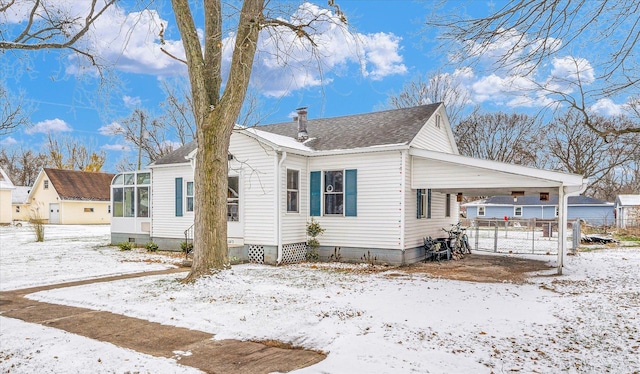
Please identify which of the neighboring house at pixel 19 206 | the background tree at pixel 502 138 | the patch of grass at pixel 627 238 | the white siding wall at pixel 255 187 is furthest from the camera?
the neighboring house at pixel 19 206

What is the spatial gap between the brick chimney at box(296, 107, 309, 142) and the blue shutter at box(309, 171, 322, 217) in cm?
209

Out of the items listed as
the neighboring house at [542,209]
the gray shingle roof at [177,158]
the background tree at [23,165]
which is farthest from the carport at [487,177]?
the background tree at [23,165]

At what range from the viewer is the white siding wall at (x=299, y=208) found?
12016 millimetres

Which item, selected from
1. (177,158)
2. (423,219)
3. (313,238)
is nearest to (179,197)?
(177,158)

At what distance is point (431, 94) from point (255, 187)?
2016cm

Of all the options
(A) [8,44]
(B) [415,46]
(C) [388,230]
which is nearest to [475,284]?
(C) [388,230]

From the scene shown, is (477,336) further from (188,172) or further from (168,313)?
(188,172)

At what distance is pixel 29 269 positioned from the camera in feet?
36.6

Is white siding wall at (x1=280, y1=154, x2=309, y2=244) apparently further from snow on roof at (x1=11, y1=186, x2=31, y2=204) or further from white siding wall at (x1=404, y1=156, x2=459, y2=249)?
snow on roof at (x1=11, y1=186, x2=31, y2=204)

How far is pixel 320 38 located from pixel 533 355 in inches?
259

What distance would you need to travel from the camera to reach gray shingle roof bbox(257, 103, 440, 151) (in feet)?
40.5

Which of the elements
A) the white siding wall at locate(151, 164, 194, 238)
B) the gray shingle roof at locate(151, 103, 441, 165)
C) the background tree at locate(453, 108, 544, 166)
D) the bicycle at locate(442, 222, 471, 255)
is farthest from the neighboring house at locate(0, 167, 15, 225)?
the background tree at locate(453, 108, 544, 166)

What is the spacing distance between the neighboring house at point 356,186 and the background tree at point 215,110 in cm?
297

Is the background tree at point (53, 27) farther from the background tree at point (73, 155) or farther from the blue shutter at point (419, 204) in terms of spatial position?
the background tree at point (73, 155)
